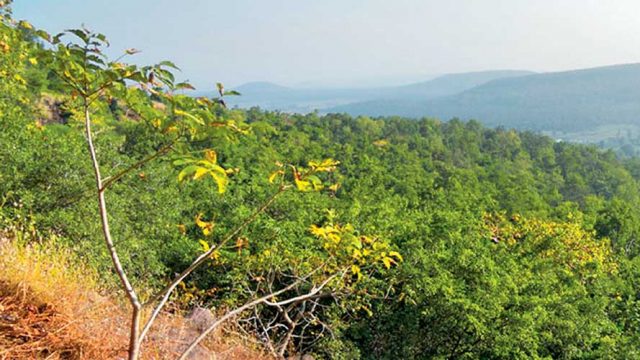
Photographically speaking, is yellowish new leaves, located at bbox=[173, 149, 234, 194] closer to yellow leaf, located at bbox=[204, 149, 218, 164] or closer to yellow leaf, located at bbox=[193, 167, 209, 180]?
yellow leaf, located at bbox=[193, 167, 209, 180]

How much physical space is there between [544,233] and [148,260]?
15.0 metres

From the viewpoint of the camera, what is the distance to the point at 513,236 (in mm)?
19734

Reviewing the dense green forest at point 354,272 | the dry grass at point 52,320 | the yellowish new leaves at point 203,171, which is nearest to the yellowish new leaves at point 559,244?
the dense green forest at point 354,272

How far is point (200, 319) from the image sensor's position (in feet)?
19.5

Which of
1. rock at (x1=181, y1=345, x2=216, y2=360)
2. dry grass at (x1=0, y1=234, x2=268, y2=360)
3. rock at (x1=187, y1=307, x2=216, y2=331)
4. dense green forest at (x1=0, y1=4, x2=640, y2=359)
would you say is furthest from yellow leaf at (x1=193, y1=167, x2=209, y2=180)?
rock at (x1=187, y1=307, x2=216, y2=331)

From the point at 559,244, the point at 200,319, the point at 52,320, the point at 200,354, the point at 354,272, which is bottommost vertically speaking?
the point at 559,244

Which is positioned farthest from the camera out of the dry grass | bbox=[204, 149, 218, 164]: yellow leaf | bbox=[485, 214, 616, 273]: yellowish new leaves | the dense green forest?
bbox=[485, 214, 616, 273]: yellowish new leaves

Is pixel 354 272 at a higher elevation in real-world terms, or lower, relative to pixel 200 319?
higher

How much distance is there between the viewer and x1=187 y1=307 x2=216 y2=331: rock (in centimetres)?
557

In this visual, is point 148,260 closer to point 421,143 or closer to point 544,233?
point 544,233

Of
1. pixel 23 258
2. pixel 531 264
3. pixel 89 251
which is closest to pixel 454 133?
pixel 531 264

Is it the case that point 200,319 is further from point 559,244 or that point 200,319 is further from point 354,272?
point 559,244

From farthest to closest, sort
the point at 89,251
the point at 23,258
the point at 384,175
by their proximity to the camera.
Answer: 1. the point at 384,175
2. the point at 89,251
3. the point at 23,258

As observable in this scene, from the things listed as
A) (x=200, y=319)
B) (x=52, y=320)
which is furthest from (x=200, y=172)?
(x=200, y=319)
